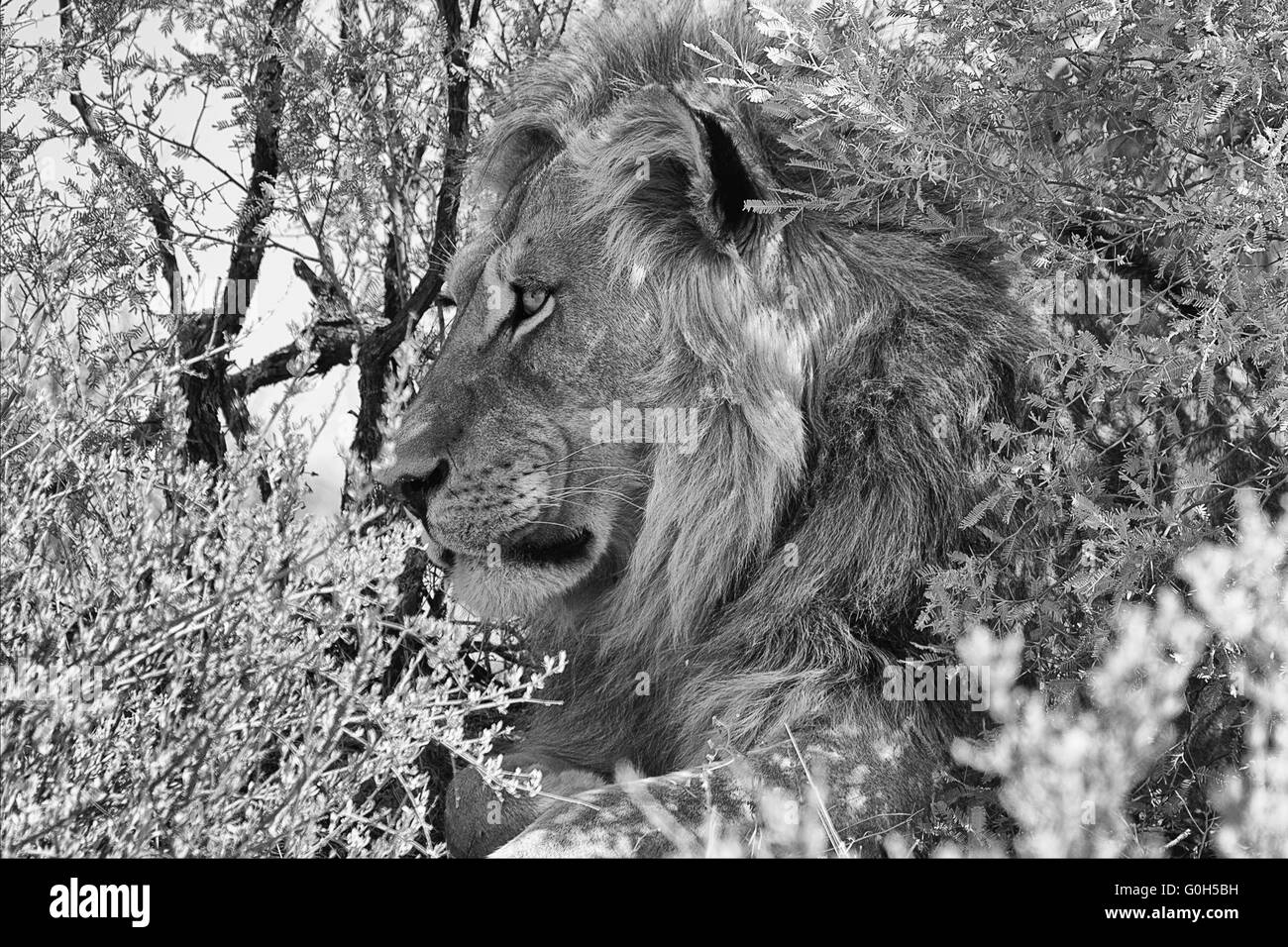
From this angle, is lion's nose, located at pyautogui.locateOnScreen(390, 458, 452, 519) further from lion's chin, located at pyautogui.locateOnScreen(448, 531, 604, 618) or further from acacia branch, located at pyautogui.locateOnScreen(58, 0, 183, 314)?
acacia branch, located at pyautogui.locateOnScreen(58, 0, 183, 314)

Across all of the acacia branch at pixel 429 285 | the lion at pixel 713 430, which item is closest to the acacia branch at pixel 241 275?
the acacia branch at pixel 429 285

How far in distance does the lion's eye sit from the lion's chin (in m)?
0.62

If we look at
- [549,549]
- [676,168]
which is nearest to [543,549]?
[549,549]

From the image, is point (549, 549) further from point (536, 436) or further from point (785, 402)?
point (785, 402)

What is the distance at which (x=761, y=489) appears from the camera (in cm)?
341

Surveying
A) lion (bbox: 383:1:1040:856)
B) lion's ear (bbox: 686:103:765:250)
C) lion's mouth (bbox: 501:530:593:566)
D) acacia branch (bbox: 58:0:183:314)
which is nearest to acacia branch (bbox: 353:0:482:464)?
acacia branch (bbox: 58:0:183:314)

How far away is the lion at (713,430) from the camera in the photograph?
3.30m

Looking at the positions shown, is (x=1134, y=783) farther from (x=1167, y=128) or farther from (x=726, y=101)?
(x=726, y=101)

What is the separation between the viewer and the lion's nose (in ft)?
11.4

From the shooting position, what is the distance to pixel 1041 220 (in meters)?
3.32

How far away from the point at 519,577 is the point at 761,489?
69cm

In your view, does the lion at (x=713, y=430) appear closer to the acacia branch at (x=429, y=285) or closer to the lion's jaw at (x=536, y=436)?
the lion's jaw at (x=536, y=436)

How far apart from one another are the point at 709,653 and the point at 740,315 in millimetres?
893
